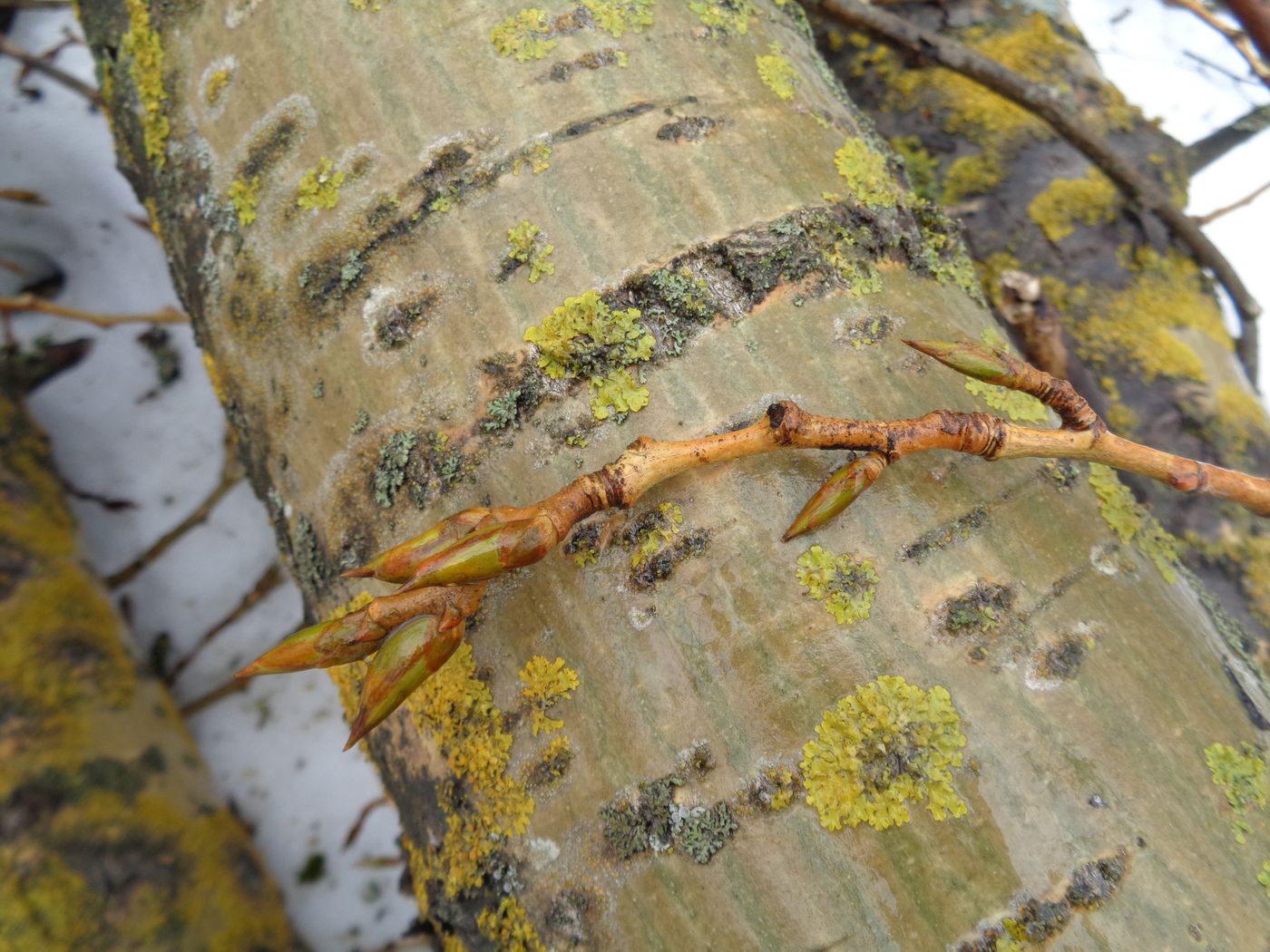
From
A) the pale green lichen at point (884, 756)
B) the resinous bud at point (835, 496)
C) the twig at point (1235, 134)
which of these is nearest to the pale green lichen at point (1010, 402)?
the resinous bud at point (835, 496)

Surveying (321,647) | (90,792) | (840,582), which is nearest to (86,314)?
(90,792)

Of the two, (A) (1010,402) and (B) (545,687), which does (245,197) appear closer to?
(B) (545,687)

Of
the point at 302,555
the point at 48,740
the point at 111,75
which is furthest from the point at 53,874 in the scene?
the point at 111,75

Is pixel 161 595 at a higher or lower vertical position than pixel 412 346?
higher

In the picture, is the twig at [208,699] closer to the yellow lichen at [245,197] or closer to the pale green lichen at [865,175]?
the yellow lichen at [245,197]

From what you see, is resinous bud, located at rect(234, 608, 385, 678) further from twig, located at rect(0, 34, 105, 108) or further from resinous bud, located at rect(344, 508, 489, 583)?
twig, located at rect(0, 34, 105, 108)

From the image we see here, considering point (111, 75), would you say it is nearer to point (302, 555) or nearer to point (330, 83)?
point (330, 83)
